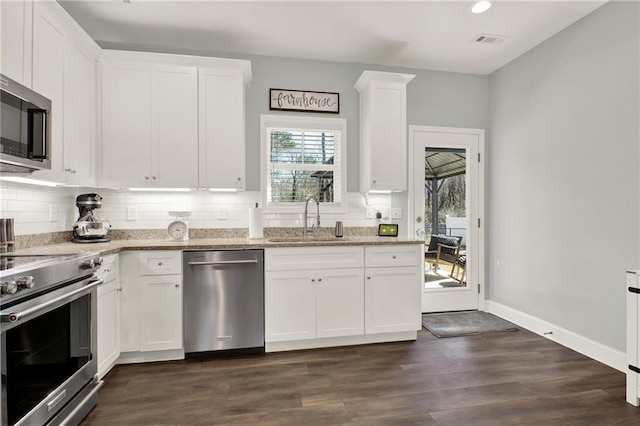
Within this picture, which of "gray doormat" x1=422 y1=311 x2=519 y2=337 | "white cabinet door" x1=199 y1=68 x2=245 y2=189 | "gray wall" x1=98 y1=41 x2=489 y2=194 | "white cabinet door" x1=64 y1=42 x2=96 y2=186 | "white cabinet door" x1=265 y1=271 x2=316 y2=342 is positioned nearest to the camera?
"white cabinet door" x1=64 y1=42 x2=96 y2=186

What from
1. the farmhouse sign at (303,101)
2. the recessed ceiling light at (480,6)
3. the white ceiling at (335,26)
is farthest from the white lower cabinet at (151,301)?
the recessed ceiling light at (480,6)

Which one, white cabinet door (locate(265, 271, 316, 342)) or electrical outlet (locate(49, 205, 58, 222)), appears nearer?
electrical outlet (locate(49, 205, 58, 222))

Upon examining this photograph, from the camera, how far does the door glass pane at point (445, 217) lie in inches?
157

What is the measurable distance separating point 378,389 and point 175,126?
272 cm

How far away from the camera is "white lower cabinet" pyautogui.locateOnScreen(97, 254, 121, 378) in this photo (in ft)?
7.70

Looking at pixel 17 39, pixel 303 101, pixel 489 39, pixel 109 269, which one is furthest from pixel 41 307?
pixel 489 39

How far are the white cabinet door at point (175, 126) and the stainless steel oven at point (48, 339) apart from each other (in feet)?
3.79

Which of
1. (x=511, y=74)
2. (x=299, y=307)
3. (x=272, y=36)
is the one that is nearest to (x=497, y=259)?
(x=511, y=74)

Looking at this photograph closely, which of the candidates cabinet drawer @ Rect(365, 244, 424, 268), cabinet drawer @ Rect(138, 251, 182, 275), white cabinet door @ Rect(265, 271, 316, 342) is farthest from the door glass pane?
cabinet drawer @ Rect(138, 251, 182, 275)

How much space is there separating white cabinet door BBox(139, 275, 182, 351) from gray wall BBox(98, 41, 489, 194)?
1.27 meters

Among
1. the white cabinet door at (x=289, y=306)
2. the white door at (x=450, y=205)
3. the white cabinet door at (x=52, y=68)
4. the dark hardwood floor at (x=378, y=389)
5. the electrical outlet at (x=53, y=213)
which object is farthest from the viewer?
the white door at (x=450, y=205)

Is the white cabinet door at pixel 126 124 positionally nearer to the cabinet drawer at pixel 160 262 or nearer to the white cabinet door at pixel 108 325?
the cabinet drawer at pixel 160 262

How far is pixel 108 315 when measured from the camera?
2471 mm

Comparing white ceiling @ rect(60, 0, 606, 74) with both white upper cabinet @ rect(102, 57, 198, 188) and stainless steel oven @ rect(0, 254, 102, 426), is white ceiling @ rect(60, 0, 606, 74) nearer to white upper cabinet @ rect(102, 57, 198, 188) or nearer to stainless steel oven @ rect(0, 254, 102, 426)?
white upper cabinet @ rect(102, 57, 198, 188)
